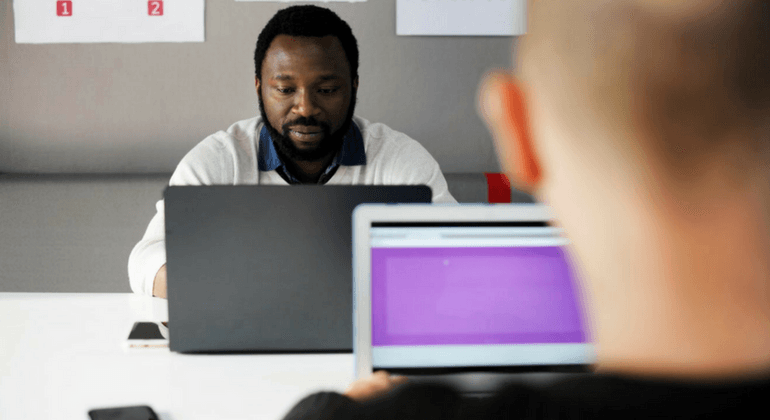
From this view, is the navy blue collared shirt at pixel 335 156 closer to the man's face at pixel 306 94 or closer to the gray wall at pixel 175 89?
the man's face at pixel 306 94

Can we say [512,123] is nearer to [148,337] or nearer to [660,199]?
[660,199]

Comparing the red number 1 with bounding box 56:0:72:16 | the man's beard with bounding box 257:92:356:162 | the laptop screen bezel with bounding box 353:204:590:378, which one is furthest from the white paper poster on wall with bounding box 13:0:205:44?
the laptop screen bezel with bounding box 353:204:590:378

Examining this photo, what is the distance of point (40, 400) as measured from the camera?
78 cm

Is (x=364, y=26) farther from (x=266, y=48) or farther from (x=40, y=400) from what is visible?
(x=40, y=400)

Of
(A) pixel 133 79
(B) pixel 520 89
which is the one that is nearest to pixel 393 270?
(B) pixel 520 89

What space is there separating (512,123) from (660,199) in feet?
0.27

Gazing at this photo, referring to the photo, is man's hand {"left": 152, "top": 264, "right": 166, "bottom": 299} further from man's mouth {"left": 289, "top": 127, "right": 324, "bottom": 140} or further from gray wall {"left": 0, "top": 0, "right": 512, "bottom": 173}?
gray wall {"left": 0, "top": 0, "right": 512, "bottom": 173}

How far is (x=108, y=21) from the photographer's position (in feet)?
6.37

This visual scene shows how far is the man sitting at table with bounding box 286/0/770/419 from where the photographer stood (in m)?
0.23

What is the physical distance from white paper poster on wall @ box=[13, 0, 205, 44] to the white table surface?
1158 millimetres

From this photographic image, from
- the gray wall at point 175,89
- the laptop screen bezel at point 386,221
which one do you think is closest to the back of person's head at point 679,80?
the laptop screen bezel at point 386,221

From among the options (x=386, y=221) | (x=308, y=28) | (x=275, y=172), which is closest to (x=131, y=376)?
(x=386, y=221)

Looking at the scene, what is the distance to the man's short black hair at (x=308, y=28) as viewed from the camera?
5.25 feet

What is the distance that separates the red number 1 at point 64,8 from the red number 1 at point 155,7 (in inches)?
9.8
